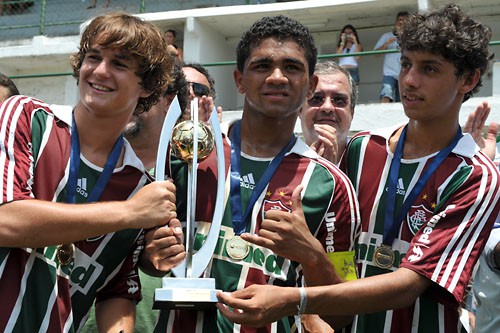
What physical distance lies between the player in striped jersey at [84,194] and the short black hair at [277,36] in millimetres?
394

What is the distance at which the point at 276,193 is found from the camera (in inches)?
146

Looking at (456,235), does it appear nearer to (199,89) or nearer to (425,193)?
(425,193)

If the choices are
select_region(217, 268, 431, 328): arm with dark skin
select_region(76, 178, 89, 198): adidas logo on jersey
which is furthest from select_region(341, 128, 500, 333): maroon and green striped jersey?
select_region(76, 178, 89, 198): adidas logo on jersey

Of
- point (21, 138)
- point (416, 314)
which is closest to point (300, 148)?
point (416, 314)

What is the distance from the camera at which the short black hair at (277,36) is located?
3.91m

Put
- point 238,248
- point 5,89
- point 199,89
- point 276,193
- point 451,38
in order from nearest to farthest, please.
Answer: point 238,248
point 276,193
point 451,38
point 5,89
point 199,89

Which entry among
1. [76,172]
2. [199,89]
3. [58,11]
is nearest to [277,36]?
[76,172]

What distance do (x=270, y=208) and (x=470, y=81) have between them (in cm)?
129

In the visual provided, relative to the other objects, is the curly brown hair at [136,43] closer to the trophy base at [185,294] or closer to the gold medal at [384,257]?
the trophy base at [185,294]

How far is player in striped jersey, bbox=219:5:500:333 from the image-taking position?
3.69 metres

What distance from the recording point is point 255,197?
3.65 meters

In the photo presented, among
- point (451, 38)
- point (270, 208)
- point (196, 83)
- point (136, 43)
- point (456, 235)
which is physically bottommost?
point (456, 235)

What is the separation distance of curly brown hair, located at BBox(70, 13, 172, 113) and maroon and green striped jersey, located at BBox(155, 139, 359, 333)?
52 centimetres

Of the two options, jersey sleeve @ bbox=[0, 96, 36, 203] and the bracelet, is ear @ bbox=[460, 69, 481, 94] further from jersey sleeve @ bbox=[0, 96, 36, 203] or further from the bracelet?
jersey sleeve @ bbox=[0, 96, 36, 203]
